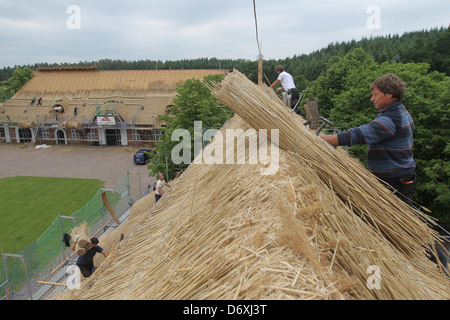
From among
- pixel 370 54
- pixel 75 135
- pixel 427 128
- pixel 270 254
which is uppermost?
pixel 370 54

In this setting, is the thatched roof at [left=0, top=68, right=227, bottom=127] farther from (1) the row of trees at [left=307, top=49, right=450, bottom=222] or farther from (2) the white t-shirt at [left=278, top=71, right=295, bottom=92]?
(2) the white t-shirt at [left=278, top=71, right=295, bottom=92]

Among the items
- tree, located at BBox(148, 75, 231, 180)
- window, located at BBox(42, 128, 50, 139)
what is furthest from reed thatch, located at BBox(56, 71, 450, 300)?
window, located at BBox(42, 128, 50, 139)

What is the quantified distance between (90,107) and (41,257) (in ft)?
99.4

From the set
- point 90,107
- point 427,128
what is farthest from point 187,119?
point 90,107

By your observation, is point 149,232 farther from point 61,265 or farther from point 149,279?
point 61,265

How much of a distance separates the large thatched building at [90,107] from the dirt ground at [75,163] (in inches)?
69.2

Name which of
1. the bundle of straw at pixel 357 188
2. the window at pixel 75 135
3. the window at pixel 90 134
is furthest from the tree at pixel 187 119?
the window at pixel 75 135

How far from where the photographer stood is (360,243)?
190 centimetres

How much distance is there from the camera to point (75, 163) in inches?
1158

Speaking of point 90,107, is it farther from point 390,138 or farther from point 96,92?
point 390,138

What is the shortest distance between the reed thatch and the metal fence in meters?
7.37

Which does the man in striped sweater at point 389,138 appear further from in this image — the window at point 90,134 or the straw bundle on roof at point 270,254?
the window at point 90,134

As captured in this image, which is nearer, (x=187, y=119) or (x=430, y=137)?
(x=430, y=137)

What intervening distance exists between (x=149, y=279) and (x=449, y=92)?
1514 centimetres
